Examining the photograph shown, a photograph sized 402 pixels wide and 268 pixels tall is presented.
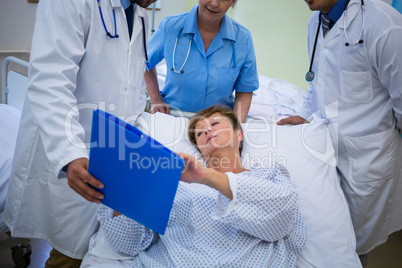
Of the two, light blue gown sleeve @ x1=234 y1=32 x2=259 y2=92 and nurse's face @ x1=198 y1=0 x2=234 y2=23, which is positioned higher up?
nurse's face @ x1=198 y1=0 x2=234 y2=23

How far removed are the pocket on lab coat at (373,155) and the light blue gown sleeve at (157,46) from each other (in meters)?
1.06

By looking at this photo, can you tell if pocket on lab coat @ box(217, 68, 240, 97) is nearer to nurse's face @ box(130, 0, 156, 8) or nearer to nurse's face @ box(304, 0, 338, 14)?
nurse's face @ box(304, 0, 338, 14)

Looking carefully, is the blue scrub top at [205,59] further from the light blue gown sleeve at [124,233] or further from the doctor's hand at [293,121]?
the light blue gown sleeve at [124,233]

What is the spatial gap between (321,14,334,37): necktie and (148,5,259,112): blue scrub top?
0.38 m

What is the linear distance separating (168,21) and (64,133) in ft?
3.56

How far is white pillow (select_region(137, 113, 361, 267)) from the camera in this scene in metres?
1.29

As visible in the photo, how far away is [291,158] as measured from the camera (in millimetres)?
1612

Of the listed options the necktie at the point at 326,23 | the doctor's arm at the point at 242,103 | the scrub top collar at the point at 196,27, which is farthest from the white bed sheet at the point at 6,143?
the necktie at the point at 326,23

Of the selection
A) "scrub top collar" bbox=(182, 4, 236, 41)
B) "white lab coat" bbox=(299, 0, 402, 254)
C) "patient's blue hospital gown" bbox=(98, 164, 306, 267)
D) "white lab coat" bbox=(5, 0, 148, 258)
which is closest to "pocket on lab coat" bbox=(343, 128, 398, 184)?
"white lab coat" bbox=(299, 0, 402, 254)

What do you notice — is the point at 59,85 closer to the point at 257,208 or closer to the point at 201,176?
the point at 201,176

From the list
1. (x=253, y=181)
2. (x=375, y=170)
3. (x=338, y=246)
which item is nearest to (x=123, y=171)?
(x=253, y=181)

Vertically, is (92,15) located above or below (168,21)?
above

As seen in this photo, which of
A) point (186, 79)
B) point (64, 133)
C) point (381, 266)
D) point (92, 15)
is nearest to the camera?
point (64, 133)

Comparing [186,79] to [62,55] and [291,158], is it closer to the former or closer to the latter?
[291,158]
